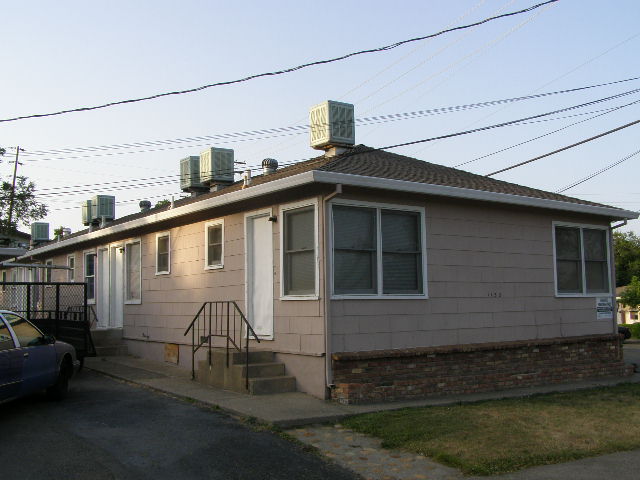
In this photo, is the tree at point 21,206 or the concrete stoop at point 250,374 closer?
the concrete stoop at point 250,374

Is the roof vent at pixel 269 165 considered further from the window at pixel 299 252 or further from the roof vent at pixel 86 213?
the roof vent at pixel 86 213

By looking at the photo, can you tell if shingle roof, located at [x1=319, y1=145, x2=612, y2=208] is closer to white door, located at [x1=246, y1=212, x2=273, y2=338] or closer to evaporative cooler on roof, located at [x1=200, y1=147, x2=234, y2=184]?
white door, located at [x1=246, y1=212, x2=273, y2=338]

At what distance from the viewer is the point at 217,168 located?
54.1 ft

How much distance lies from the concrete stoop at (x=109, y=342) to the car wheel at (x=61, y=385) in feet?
19.3

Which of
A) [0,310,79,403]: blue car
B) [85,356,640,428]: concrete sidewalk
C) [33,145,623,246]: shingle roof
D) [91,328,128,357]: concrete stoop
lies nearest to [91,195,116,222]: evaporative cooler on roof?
[91,328,128,357]: concrete stoop

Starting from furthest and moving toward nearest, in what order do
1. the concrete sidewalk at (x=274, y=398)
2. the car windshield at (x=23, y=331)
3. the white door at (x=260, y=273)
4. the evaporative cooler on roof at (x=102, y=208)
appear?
the evaporative cooler on roof at (x=102, y=208), the white door at (x=260, y=273), the car windshield at (x=23, y=331), the concrete sidewalk at (x=274, y=398)

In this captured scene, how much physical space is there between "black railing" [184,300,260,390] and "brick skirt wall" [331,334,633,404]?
1958 millimetres

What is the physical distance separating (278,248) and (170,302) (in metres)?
4.46

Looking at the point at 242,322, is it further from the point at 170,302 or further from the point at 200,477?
the point at 200,477

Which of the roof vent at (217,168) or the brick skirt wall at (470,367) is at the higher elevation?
the roof vent at (217,168)

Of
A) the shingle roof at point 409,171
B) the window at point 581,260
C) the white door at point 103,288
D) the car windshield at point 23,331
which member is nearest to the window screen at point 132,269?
the white door at point 103,288

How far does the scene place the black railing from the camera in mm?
12039

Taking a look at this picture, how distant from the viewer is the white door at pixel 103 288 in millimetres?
18344

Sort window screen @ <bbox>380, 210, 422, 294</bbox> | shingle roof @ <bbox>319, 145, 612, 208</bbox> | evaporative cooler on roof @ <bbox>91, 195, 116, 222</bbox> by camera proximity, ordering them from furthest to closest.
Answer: evaporative cooler on roof @ <bbox>91, 195, 116, 222</bbox> → shingle roof @ <bbox>319, 145, 612, 208</bbox> → window screen @ <bbox>380, 210, 422, 294</bbox>
